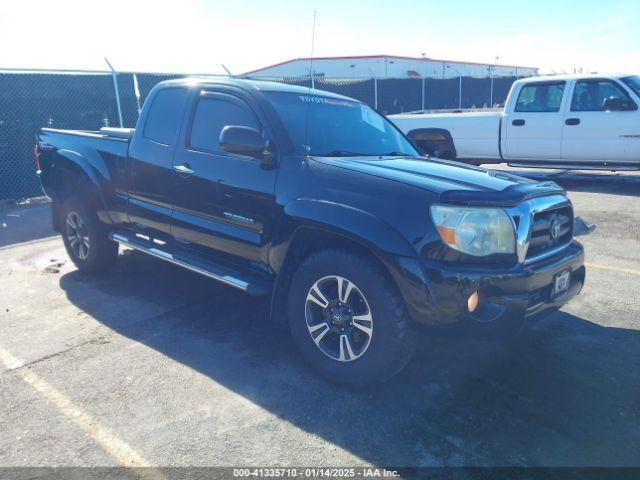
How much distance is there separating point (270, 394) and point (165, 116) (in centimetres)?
265

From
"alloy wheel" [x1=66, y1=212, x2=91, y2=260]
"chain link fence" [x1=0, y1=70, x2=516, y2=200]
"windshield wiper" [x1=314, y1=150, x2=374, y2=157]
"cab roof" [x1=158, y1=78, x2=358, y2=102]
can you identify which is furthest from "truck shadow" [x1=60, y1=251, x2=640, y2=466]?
"chain link fence" [x1=0, y1=70, x2=516, y2=200]

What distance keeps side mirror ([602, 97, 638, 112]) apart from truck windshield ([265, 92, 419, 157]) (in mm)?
6541

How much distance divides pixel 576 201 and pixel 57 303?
784cm

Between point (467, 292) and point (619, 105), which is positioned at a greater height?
point (619, 105)

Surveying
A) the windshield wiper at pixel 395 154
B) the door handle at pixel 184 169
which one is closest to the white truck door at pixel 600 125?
the windshield wiper at pixel 395 154

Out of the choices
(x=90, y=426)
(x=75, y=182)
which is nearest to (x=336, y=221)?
(x=90, y=426)

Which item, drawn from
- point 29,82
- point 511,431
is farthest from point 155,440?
point 29,82

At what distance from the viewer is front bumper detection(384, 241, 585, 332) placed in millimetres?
3000

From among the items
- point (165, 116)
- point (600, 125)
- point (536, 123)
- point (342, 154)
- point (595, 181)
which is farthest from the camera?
point (595, 181)

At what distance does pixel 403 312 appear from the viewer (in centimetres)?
315

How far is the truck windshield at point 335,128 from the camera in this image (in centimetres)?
398

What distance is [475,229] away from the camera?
310 cm

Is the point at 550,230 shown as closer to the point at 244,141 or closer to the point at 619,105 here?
the point at 244,141

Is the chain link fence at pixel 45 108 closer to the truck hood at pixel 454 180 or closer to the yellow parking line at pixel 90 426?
the truck hood at pixel 454 180
